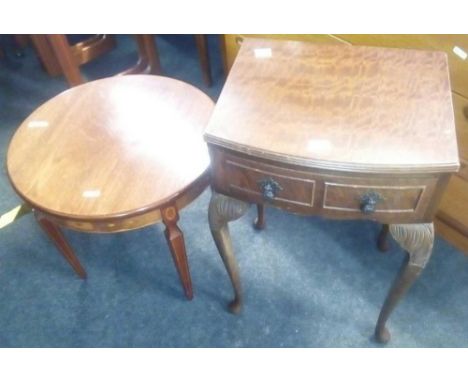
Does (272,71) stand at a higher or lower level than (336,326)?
higher

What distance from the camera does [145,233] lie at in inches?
64.8

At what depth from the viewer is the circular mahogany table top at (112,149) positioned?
1089 millimetres

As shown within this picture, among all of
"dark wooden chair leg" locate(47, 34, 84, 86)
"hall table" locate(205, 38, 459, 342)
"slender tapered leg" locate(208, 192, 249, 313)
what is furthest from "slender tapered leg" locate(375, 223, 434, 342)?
"dark wooden chair leg" locate(47, 34, 84, 86)

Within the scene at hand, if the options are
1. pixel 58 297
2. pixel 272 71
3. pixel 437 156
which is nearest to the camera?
pixel 437 156

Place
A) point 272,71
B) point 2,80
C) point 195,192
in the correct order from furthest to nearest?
1. point 2,80
2. point 195,192
3. point 272,71

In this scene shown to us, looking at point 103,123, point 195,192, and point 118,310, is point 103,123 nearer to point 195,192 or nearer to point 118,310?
point 195,192

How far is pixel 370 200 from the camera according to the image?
85 cm

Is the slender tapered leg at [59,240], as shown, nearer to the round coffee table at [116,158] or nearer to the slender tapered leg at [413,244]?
the round coffee table at [116,158]

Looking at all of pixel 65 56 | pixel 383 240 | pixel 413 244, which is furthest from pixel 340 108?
pixel 65 56

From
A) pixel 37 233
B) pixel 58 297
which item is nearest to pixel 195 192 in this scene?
pixel 58 297

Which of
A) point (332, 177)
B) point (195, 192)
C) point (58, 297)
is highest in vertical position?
point (332, 177)

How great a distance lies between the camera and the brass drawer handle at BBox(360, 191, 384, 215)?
841 mm

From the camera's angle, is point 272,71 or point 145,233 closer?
point 272,71

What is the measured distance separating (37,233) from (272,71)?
1.18 meters
